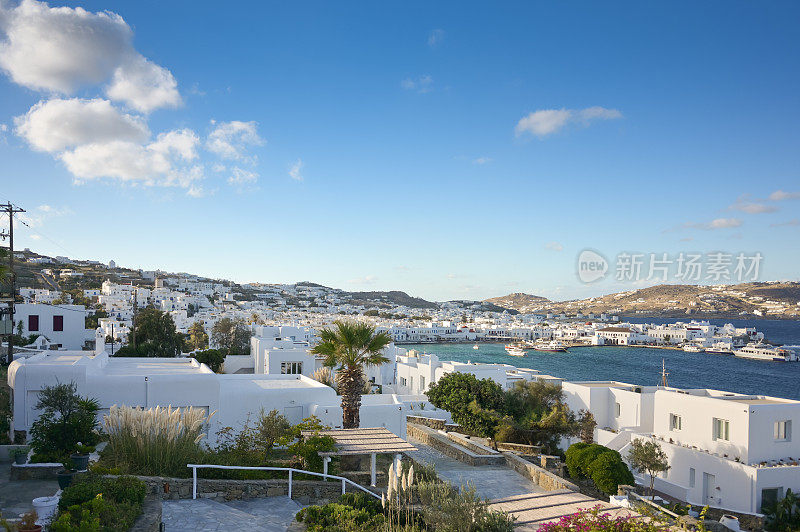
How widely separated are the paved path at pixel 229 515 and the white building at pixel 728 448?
20225mm

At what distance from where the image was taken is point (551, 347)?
14325 centimetres

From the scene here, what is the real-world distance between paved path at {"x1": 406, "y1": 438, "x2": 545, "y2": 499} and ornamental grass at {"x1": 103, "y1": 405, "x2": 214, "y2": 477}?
5567mm

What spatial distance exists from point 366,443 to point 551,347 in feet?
457

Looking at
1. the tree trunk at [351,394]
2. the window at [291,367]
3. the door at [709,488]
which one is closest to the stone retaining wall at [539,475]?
the tree trunk at [351,394]

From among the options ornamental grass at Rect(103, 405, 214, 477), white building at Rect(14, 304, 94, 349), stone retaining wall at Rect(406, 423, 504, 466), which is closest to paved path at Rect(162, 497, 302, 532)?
ornamental grass at Rect(103, 405, 214, 477)

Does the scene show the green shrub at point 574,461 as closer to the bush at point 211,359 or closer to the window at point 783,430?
the window at point 783,430

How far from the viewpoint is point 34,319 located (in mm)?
41031

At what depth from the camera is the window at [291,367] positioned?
30422 millimetres

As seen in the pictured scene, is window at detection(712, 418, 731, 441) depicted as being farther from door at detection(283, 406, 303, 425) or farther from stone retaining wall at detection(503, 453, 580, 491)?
door at detection(283, 406, 303, 425)

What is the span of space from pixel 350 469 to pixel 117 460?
4.70m

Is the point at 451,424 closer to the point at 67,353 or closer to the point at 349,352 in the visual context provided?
the point at 349,352

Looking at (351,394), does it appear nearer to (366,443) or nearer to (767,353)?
(366,443)

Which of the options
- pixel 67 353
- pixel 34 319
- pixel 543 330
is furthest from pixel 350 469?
pixel 543 330

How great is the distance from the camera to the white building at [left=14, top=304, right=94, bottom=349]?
4066cm
